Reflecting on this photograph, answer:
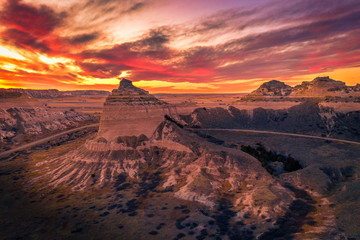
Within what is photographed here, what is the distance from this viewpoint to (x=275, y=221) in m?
38.7

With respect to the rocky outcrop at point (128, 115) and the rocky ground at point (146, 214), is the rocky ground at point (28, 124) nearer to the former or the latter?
the rocky ground at point (146, 214)

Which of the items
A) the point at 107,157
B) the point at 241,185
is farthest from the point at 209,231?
the point at 107,157

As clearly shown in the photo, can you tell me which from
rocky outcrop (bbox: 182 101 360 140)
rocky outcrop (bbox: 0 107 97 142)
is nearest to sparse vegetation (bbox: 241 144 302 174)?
rocky outcrop (bbox: 182 101 360 140)

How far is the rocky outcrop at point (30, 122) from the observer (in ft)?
376

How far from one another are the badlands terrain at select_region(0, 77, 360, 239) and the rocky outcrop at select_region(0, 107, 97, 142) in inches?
109

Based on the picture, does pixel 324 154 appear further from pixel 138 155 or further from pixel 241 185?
pixel 138 155

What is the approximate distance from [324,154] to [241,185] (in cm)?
4623

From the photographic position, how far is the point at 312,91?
154125 millimetres

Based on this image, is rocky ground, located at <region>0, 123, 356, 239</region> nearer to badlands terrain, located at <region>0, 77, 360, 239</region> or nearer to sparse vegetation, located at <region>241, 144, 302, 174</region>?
badlands terrain, located at <region>0, 77, 360, 239</region>

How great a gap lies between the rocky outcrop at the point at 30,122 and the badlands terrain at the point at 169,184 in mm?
2765

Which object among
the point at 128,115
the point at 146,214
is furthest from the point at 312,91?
the point at 146,214

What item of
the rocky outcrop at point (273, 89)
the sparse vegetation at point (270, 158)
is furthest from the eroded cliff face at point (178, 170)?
the rocky outcrop at point (273, 89)

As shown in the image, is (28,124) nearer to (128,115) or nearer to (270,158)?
(128,115)

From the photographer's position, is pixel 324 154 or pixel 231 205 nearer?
pixel 231 205
